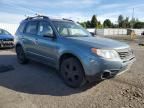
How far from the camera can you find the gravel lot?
4.04m

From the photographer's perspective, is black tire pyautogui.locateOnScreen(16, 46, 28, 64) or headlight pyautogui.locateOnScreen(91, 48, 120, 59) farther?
black tire pyautogui.locateOnScreen(16, 46, 28, 64)

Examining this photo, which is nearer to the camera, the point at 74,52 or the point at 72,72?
the point at 74,52

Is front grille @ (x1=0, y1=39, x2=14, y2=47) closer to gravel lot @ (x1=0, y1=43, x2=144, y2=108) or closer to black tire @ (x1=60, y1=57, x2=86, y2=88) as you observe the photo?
gravel lot @ (x1=0, y1=43, x2=144, y2=108)

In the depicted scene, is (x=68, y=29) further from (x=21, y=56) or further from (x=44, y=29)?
(x=21, y=56)

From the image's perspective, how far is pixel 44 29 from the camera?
19.8 feet

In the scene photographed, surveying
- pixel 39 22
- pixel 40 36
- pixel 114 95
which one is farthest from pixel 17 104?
pixel 39 22

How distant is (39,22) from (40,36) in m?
0.58

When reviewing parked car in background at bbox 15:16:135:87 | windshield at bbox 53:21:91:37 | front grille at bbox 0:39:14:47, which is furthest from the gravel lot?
front grille at bbox 0:39:14:47

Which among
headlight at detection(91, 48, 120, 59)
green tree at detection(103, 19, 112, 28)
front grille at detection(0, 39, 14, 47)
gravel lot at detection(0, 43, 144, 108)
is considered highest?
green tree at detection(103, 19, 112, 28)

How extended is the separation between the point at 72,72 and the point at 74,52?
0.58 meters

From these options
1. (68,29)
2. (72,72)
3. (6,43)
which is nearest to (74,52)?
(72,72)

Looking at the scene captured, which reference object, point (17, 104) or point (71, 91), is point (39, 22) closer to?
point (71, 91)

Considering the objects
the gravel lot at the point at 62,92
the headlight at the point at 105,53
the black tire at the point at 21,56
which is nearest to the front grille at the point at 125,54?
the headlight at the point at 105,53

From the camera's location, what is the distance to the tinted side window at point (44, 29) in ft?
18.8
